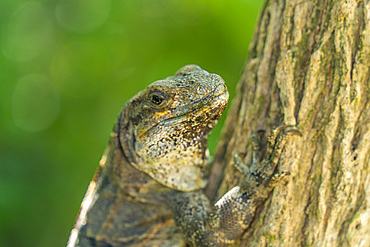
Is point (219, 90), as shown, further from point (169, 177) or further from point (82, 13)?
point (82, 13)

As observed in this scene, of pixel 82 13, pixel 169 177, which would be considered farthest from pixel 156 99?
pixel 82 13

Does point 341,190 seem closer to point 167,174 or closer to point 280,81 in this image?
point 280,81

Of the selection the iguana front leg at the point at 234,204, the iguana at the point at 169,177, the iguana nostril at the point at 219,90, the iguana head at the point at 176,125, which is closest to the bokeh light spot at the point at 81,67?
the iguana at the point at 169,177

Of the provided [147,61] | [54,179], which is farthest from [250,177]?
[54,179]

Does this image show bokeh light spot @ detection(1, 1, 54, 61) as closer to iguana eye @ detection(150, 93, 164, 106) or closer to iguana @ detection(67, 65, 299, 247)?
iguana @ detection(67, 65, 299, 247)

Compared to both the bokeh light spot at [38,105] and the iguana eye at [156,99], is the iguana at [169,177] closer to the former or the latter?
the iguana eye at [156,99]
